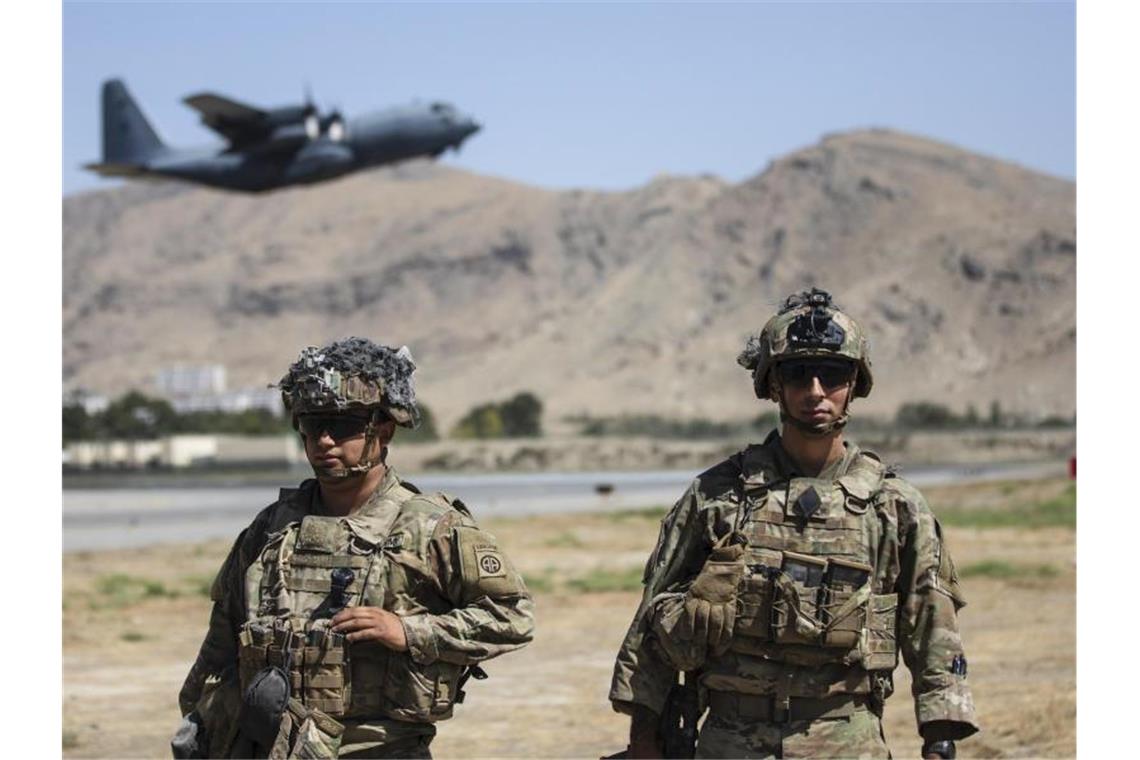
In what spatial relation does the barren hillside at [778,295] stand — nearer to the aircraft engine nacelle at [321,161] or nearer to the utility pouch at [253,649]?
the aircraft engine nacelle at [321,161]

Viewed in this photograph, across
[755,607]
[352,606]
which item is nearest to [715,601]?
[755,607]

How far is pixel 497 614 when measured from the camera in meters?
6.04

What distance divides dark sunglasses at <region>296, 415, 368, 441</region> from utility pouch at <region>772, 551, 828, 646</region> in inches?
61.5

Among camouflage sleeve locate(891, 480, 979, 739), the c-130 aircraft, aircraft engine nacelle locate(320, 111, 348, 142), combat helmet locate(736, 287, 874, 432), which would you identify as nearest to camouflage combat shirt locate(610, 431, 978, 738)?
camouflage sleeve locate(891, 480, 979, 739)

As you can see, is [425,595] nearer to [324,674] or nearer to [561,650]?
[324,674]

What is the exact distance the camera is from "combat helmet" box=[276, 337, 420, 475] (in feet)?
20.1

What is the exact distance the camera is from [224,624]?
636 centimetres

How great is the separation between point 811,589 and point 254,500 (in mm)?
49131

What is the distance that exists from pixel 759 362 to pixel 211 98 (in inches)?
2432

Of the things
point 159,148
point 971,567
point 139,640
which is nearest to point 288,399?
point 139,640

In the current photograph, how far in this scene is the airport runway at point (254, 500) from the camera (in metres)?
40.4

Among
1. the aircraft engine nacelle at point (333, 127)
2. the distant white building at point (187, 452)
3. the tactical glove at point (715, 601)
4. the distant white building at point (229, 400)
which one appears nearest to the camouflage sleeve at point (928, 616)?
the tactical glove at point (715, 601)

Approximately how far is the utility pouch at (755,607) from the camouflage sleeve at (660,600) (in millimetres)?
219
